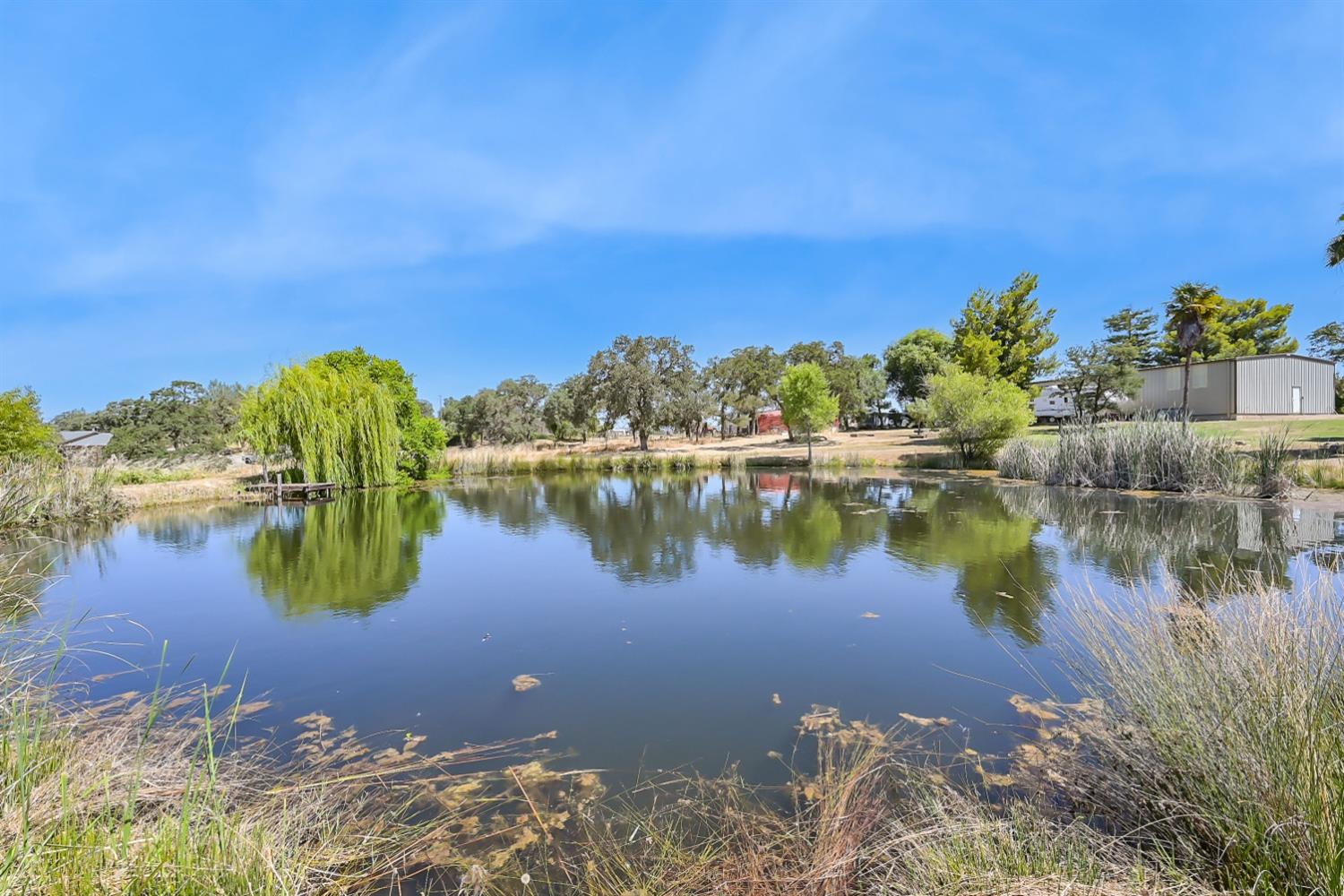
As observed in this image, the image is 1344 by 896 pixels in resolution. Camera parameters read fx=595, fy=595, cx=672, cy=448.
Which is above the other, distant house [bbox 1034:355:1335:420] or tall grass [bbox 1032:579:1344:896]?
distant house [bbox 1034:355:1335:420]

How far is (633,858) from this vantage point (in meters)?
3.32

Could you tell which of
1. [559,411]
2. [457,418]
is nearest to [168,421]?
[457,418]

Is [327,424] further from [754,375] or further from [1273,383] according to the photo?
[1273,383]

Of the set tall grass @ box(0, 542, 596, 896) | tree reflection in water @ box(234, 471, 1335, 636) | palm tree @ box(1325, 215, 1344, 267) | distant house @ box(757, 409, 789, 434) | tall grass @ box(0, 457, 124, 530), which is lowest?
tree reflection in water @ box(234, 471, 1335, 636)

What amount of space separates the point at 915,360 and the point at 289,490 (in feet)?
153

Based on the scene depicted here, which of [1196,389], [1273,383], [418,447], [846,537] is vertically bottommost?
[846,537]

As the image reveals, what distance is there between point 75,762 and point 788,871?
3.75m

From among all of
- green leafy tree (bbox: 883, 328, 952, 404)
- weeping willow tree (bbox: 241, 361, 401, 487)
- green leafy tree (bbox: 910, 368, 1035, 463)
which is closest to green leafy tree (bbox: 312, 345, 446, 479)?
weeping willow tree (bbox: 241, 361, 401, 487)

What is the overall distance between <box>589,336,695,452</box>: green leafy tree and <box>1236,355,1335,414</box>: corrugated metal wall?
1382 inches

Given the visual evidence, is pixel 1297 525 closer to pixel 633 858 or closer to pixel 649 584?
pixel 649 584

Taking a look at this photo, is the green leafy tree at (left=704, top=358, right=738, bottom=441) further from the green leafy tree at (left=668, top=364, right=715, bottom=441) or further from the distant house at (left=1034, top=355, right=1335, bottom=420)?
the distant house at (left=1034, top=355, right=1335, bottom=420)

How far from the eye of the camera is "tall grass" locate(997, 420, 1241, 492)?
17.8 metres

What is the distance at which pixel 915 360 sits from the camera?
5169cm

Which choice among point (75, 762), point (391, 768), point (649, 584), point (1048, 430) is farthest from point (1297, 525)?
point (1048, 430)
